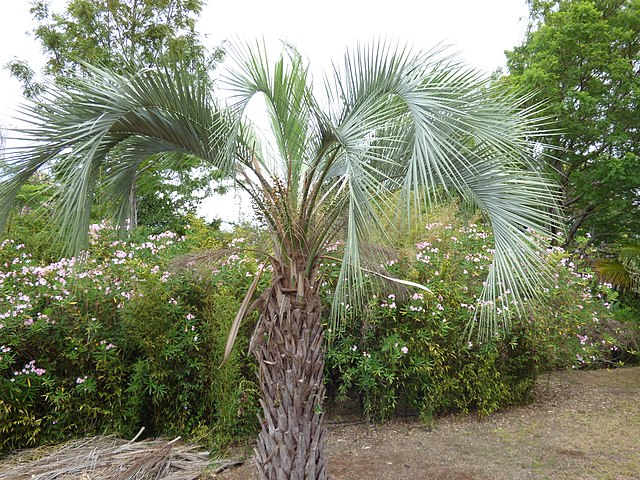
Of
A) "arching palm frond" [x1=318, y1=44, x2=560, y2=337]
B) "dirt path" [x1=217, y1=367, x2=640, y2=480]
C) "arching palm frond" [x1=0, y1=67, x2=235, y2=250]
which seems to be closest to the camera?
"arching palm frond" [x1=318, y1=44, x2=560, y2=337]

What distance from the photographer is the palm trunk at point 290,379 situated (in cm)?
291

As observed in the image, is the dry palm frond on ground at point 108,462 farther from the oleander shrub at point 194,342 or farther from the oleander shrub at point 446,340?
the oleander shrub at point 446,340

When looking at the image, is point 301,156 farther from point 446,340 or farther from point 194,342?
point 446,340

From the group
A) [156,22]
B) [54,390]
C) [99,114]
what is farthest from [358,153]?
[156,22]

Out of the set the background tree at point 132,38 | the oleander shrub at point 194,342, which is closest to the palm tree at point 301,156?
the oleander shrub at point 194,342

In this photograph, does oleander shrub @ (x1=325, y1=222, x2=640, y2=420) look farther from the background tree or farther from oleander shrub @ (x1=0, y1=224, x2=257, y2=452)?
the background tree

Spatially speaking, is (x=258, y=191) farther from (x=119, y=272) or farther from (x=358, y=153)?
(x=119, y=272)

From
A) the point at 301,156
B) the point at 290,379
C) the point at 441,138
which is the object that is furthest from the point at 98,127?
the point at 290,379

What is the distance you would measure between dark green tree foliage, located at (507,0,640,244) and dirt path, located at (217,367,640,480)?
19.6 ft

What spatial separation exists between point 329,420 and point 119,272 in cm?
255

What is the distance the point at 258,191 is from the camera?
9.59ft

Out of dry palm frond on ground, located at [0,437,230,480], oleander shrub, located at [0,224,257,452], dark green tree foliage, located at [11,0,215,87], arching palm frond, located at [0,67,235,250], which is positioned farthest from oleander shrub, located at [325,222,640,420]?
dark green tree foliage, located at [11,0,215,87]

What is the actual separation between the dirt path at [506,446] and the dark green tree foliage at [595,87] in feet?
19.6

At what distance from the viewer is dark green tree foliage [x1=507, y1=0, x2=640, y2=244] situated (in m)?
9.99
